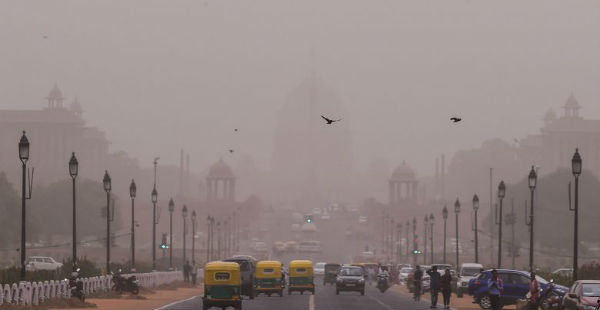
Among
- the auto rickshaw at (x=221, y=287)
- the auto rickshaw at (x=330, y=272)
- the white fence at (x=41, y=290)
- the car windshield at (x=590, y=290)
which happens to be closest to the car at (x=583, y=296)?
the car windshield at (x=590, y=290)

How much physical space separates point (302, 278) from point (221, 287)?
28.2m

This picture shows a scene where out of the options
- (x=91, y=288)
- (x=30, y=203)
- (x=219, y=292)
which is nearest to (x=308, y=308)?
(x=219, y=292)

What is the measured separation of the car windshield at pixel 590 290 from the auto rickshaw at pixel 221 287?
12.6 metres

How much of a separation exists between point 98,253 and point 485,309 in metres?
124

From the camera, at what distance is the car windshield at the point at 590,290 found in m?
46.4

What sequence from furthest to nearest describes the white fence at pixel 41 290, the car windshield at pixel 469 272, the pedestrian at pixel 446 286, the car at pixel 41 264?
the car at pixel 41 264 < the car windshield at pixel 469 272 < the pedestrian at pixel 446 286 < the white fence at pixel 41 290

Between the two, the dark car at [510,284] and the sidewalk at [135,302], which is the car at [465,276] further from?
the sidewalk at [135,302]

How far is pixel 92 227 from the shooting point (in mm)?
192625

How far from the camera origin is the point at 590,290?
4666cm

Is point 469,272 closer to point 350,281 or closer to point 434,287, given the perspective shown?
point 350,281

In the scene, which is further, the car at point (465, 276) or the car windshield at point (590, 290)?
the car at point (465, 276)

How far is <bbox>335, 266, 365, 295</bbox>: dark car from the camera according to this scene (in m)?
80.1

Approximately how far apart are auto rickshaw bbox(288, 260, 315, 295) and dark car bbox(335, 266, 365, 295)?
1477 millimetres

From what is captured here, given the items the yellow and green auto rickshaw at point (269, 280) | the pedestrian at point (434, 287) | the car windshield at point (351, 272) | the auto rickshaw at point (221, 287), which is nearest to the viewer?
the auto rickshaw at point (221, 287)
